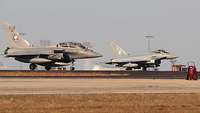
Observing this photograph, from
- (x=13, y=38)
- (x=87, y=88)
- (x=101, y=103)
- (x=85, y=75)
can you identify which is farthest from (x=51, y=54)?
(x=101, y=103)

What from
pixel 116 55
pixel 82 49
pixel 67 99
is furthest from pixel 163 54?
pixel 67 99

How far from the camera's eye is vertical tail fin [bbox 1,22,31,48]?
276 feet

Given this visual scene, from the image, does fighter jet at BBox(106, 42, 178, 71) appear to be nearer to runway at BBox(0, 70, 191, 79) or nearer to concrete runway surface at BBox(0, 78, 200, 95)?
runway at BBox(0, 70, 191, 79)

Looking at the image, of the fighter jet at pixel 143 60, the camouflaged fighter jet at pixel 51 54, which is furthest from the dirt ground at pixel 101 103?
the fighter jet at pixel 143 60

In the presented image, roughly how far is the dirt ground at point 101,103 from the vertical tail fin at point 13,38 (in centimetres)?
5980

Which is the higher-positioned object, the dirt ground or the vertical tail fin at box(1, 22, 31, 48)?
the vertical tail fin at box(1, 22, 31, 48)

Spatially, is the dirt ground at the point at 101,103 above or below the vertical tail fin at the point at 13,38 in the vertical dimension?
below

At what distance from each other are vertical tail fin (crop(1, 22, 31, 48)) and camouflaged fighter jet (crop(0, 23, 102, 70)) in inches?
7.2

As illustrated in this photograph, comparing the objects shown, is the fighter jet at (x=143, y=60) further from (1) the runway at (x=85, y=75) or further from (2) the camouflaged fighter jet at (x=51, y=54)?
(1) the runway at (x=85, y=75)

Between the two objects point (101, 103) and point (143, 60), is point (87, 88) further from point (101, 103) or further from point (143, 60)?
point (143, 60)

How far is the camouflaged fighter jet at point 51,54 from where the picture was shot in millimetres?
77188

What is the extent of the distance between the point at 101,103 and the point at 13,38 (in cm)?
6446

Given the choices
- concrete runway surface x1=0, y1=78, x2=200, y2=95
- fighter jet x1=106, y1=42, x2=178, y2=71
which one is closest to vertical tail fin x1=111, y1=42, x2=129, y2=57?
fighter jet x1=106, y1=42, x2=178, y2=71

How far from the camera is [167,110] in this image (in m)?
19.7
